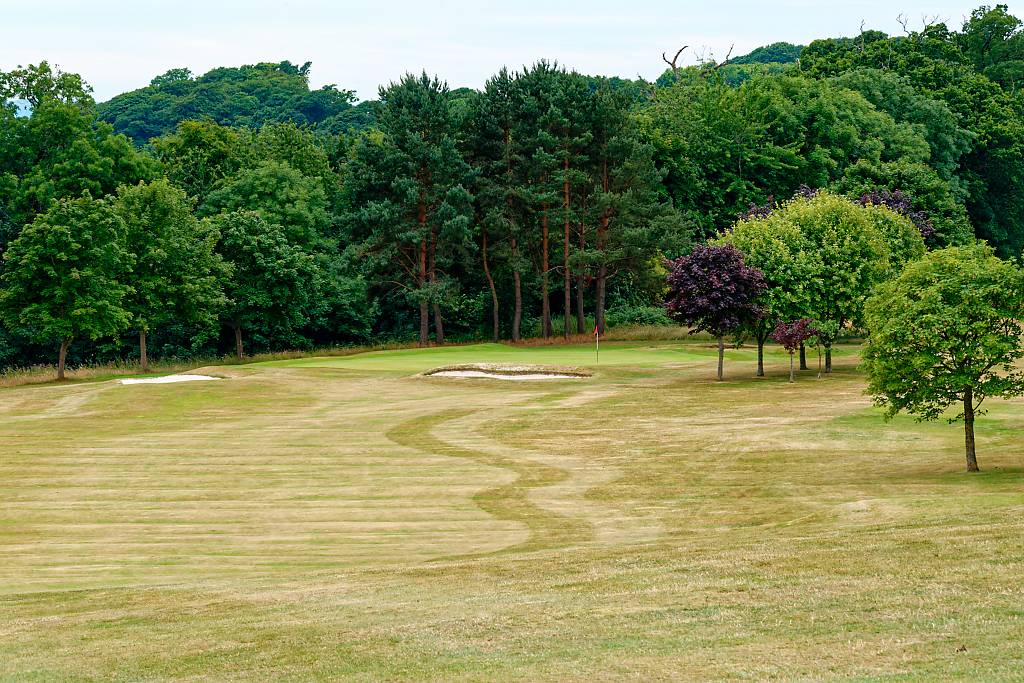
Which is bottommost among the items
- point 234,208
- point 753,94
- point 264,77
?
point 234,208

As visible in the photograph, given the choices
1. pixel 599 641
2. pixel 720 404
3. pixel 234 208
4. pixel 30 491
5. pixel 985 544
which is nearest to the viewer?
pixel 599 641

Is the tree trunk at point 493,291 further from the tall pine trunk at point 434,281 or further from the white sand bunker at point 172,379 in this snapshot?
the white sand bunker at point 172,379

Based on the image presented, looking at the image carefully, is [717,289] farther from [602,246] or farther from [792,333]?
[602,246]

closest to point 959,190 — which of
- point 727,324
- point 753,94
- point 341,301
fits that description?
point 753,94

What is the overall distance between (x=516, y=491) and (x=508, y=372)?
26735 mm

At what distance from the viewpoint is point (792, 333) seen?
174ft

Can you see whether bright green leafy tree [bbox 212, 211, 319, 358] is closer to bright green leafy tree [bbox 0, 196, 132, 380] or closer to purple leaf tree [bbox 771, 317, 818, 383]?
bright green leafy tree [bbox 0, 196, 132, 380]

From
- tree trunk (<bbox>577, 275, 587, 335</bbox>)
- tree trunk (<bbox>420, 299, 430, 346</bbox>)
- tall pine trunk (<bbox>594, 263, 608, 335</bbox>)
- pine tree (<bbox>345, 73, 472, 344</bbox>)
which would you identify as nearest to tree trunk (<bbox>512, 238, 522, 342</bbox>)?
pine tree (<bbox>345, 73, 472, 344</bbox>)

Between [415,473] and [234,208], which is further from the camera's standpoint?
[234,208]

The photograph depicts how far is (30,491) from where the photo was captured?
104 feet

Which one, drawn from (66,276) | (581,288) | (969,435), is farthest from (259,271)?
(969,435)

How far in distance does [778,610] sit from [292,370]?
46364mm

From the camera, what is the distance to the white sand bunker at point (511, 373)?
57.4 metres

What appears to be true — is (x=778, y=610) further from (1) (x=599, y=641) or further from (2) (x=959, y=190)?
(2) (x=959, y=190)
